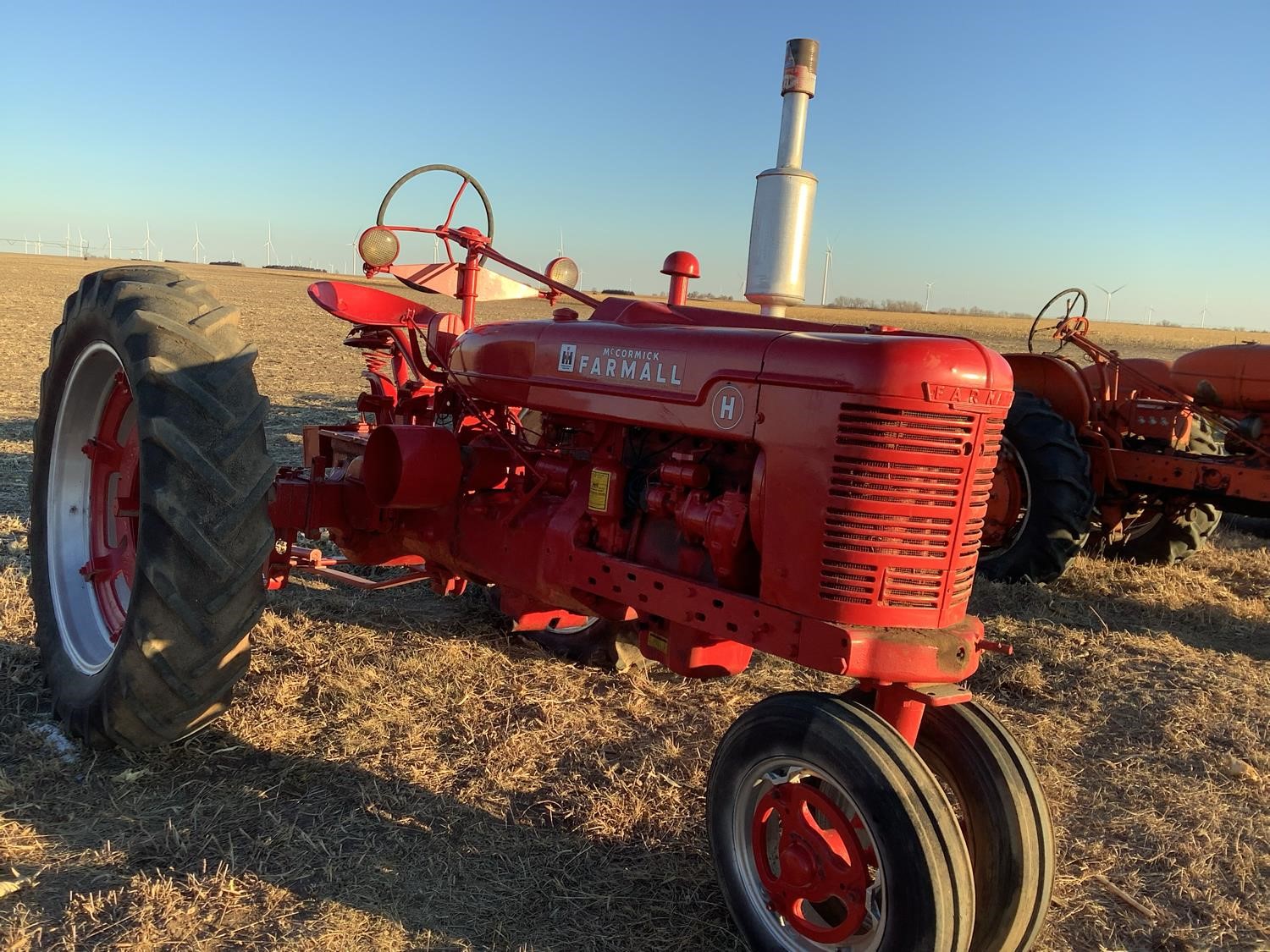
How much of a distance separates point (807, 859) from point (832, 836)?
3.1 inches

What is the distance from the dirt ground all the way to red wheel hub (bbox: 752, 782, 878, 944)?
260 mm

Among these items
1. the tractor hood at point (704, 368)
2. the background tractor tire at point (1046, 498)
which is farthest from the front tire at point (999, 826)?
the background tractor tire at point (1046, 498)

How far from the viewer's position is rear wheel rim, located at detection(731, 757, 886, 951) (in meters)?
2.13

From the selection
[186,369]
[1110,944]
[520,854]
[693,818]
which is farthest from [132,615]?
[1110,944]

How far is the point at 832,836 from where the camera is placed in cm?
219

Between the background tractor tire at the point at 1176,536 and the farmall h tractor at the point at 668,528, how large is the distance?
450 centimetres

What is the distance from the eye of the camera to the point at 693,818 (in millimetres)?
2955

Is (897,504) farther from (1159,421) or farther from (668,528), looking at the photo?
(1159,421)

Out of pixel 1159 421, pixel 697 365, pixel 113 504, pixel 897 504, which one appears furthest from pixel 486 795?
pixel 1159 421

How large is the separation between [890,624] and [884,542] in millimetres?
195

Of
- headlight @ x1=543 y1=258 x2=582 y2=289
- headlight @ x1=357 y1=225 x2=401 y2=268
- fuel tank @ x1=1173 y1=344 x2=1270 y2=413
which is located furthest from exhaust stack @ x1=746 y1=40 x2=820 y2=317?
fuel tank @ x1=1173 y1=344 x2=1270 y2=413

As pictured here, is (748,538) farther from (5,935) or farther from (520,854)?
(5,935)

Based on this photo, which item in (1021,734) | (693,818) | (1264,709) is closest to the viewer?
(693,818)

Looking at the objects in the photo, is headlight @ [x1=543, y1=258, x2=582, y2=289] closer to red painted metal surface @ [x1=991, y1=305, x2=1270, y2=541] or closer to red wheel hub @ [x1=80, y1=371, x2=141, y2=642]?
red wheel hub @ [x1=80, y1=371, x2=141, y2=642]
